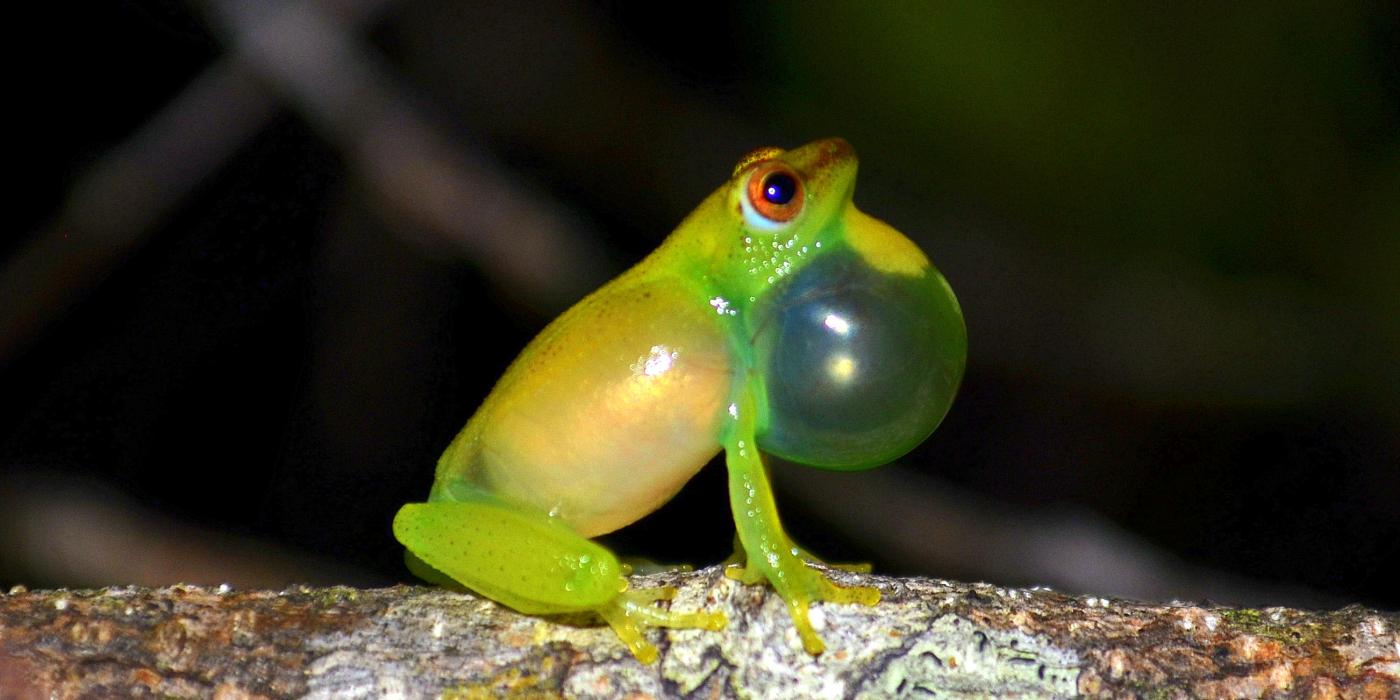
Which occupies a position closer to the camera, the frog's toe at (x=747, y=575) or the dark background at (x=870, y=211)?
the frog's toe at (x=747, y=575)

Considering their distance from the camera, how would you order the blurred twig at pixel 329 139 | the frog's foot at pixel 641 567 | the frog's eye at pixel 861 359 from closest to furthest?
the frog's eye at pixel 861 359 → the frog's foot at pixel 641 567 → the blurred twig at pixel 329 139

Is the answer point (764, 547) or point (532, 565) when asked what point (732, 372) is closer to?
point (764, 547)

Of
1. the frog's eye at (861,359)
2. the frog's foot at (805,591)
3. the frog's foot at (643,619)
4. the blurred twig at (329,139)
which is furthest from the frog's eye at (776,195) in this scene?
the blurred twig at (329,139)

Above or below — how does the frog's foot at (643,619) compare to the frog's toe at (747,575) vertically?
below

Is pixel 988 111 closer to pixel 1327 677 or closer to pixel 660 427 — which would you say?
pixel 660 427

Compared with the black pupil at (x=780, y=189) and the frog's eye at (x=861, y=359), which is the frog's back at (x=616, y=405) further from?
the black pupil at (x=780, y=189)

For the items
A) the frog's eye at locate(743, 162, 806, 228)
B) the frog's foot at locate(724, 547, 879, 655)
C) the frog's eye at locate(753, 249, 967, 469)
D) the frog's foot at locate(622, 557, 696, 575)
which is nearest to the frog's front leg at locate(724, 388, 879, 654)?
the frog's foot at locate(724, 547, 879, 655)

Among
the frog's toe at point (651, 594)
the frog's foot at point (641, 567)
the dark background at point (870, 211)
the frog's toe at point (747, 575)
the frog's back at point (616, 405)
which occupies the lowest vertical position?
the frog's toe at point (651, 594)

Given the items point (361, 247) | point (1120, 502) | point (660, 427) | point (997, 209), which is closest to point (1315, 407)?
point (1120, 502)

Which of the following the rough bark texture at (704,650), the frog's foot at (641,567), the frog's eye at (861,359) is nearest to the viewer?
the rough bark texture at (704,650)
